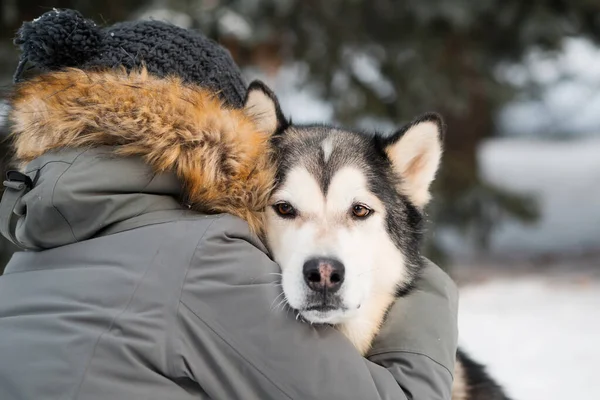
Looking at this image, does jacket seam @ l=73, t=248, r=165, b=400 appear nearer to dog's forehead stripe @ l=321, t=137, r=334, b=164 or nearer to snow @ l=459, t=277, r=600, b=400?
dog's forehead stripe @ l=321, t=137, r=334, b=164

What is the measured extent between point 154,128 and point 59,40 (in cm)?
45

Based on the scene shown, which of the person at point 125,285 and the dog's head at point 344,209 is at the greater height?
the dog's head at point 344,209

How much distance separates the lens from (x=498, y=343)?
5137 millimetres

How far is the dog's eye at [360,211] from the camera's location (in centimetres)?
252

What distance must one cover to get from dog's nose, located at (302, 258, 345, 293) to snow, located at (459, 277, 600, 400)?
1.58m

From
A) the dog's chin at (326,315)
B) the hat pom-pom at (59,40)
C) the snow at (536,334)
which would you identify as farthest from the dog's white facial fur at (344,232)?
the snow at (536,334)

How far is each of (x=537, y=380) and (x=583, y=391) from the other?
317 mm

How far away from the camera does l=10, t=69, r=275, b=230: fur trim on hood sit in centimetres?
198

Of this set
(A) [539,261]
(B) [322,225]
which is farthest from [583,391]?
(A) [539,261]

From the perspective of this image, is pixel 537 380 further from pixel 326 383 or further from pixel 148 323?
pixel 148 323

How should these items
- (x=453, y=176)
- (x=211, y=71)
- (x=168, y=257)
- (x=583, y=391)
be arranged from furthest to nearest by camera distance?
1. (x=453, y=176)
2. (x=583, y=391)
3. (x=211, y=71)
4. (x=168, y=257)

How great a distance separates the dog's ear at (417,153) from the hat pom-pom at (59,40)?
1.19m

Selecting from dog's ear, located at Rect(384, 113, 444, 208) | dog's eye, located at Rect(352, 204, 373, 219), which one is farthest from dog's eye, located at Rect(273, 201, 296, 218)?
dog's ear, located at Rect(384, 113, 444, 208)

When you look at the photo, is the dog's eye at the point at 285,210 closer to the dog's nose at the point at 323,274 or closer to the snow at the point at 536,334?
the dog's nose at the point at 323,274
